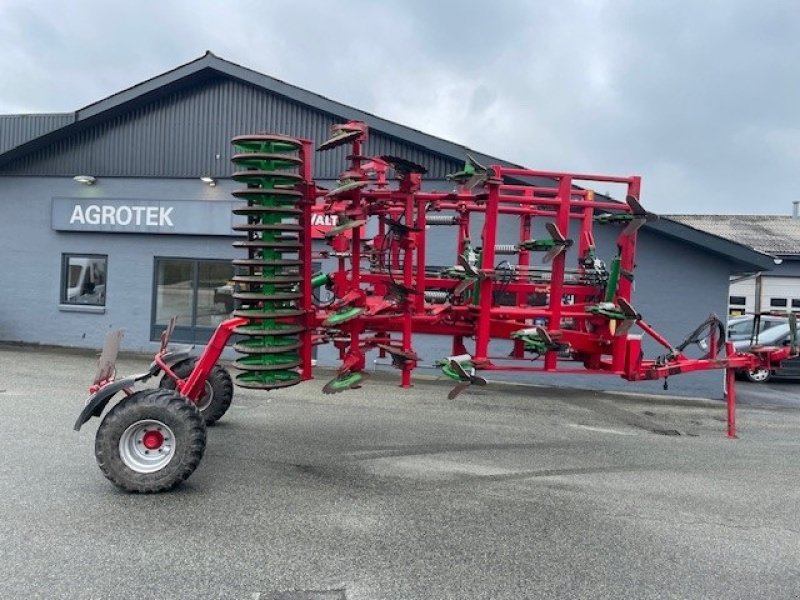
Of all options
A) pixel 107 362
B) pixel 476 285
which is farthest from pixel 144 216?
pixel 476 285

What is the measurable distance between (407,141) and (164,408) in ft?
29.8

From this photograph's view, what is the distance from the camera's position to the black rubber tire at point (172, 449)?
5.21 m

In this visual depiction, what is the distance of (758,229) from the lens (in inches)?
1043

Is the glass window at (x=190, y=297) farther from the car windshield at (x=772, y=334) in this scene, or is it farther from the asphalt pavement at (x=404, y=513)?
the car windshield at (x=772, y=334)

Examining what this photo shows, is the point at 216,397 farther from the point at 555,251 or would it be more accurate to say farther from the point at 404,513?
the point at 555,251

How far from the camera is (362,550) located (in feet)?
14.5

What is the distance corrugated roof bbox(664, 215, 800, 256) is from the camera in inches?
918

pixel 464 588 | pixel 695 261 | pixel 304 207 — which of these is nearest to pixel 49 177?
pixel 304 207

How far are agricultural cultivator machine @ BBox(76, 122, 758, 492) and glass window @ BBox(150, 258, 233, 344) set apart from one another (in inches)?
291

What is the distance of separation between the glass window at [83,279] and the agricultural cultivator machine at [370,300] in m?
8.95

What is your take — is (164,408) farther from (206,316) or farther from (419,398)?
(206,316)

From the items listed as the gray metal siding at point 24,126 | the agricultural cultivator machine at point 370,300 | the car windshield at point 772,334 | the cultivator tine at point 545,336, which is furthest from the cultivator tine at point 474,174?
the gray metal siding at point 24,126

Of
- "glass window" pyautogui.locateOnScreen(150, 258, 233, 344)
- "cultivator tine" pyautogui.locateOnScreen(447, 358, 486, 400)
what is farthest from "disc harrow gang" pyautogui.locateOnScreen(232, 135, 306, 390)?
"glass window" pyautogui.locateOnScreen(150, 258, 233, 344)

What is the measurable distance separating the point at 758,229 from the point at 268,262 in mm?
25974
